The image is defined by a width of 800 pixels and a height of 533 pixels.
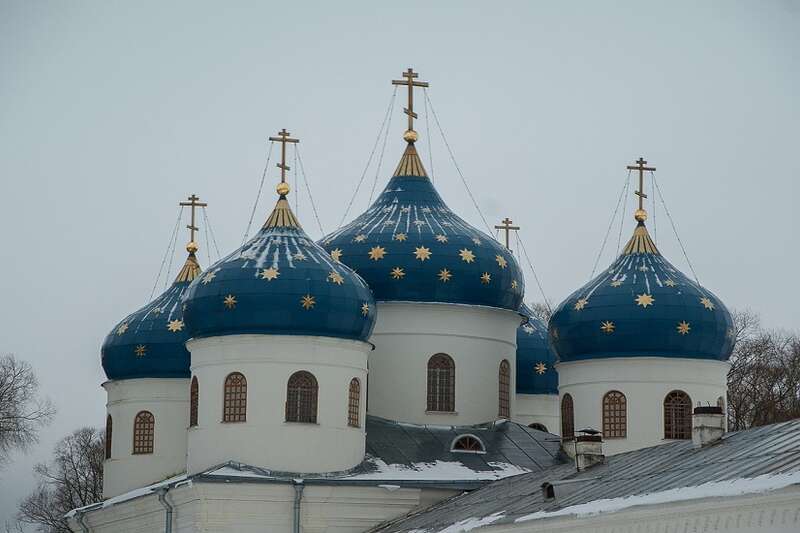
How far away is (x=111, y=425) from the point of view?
3756 cm

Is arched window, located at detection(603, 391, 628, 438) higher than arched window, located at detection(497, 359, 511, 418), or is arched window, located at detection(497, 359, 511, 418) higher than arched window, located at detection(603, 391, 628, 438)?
arched window, located at detection(497, 359, 511, 418)

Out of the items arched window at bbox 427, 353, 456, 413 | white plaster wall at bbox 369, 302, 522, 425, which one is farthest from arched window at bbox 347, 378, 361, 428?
arched window at bbox 427, 353, 456, 413

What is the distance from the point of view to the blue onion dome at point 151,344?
36688mm

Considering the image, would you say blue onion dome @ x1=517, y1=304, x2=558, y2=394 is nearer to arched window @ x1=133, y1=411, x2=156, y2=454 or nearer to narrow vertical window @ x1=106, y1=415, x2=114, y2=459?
arched window @ x1=133, y1=411, x2=156, y2=454

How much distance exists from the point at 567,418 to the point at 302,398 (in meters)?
5.83

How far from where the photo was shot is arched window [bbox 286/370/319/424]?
31297 mm

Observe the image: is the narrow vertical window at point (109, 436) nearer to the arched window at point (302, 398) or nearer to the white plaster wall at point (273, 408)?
the white plaster wall at point (273, 408)

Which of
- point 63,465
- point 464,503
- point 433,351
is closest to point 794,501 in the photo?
point 464,503

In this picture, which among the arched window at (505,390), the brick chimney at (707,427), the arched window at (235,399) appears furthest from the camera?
the arched window at (505,390)

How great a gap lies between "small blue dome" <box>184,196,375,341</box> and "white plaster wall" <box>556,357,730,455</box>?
4549 mm

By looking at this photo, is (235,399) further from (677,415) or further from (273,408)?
(677,415)

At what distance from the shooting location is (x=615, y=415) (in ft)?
110

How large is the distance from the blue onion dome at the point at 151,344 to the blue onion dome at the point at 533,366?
748cm

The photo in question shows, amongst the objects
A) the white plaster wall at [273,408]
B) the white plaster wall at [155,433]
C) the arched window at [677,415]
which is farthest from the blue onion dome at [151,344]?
the arched window at [677,415]
